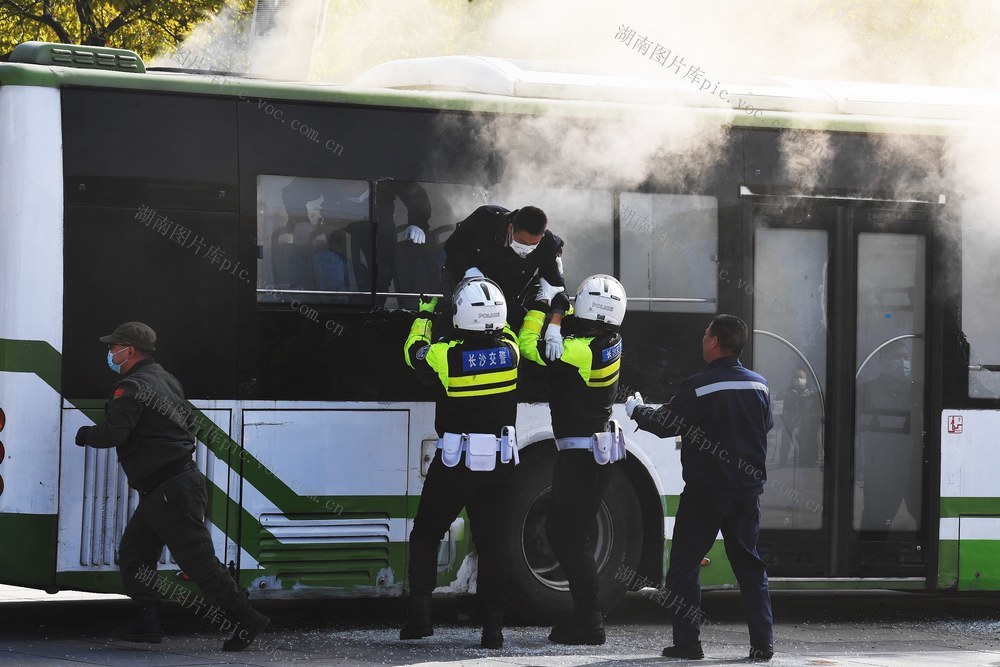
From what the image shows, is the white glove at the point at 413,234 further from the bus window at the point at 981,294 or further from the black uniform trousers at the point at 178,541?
the bus window at the point at 981,294

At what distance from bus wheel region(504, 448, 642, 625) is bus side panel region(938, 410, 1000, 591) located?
80.0 inches

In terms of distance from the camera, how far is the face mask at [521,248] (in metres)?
8.01

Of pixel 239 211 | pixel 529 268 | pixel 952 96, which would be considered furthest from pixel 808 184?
pixel 239 211

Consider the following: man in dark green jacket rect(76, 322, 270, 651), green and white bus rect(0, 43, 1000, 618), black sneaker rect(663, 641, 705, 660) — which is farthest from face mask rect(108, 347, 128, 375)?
black sneaker rect(663, 641, 705, 660)

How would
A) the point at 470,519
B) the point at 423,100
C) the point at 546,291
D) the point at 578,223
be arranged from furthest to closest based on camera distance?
the point at 578,223 → the point at 423,100 → the point at 546,291 → the point at 470,519

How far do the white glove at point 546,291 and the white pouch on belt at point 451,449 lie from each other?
0.91 m

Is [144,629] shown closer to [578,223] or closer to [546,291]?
[546,291]

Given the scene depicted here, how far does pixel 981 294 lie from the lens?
9.33 meters

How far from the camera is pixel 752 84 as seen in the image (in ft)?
31.0

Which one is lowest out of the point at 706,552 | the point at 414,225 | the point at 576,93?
the point at 706,552

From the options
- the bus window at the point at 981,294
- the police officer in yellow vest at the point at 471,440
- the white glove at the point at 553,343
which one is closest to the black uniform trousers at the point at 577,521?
the police officer in yellow vest at the point at 471,440

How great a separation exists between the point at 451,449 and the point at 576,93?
250 centimetres

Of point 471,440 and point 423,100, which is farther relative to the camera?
point 423,100

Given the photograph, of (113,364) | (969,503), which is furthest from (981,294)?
(113,364)
